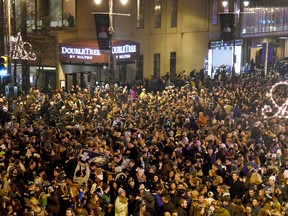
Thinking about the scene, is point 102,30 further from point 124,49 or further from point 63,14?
point 63,14

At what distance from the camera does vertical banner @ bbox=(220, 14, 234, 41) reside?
3116 cm

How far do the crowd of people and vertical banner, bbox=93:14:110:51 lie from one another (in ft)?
8.26

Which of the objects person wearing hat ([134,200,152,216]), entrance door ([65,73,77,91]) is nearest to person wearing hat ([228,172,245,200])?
person wearing hat ([134,200,152,216])

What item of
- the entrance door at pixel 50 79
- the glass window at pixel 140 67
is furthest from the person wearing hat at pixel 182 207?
the glass window at pixel 140 67

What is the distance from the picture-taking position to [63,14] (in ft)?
122

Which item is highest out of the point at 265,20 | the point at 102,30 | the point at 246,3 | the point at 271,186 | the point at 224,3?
the point at 246,3

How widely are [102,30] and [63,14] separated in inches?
484

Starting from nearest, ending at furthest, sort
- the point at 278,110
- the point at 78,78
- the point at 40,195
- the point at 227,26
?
the point at 40,195 < the point at 278,110 < the point at 227,26 < the point at 78,78

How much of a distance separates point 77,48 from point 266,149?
19.3 meters

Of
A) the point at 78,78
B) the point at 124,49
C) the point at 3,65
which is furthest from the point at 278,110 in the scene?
the point at 78,78

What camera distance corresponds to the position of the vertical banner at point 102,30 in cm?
2572

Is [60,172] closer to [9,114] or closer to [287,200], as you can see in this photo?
[287,200]

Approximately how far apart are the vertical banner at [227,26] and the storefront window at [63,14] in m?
10.6

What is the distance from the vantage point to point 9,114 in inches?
867
